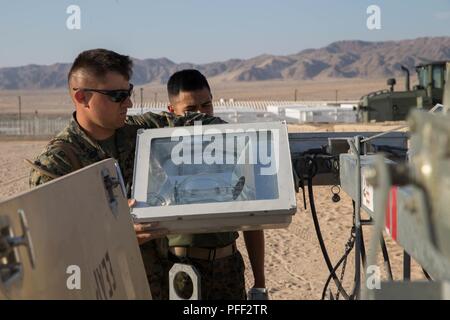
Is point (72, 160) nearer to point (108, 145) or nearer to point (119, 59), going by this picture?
point (108, 145)

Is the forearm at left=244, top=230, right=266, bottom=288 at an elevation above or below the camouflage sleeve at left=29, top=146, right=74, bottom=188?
below

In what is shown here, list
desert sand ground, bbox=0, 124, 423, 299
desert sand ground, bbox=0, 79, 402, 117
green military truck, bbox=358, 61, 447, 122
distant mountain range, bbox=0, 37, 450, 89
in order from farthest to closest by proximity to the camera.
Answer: distant mountain range, bbox=0, 37, 450, 89 → desert sand ground, bbox=0, 79, 402, 117 → green military truck, bbox=358, 61, 447, 122 → desert sand ground, bbox=0, 124, 423, 299

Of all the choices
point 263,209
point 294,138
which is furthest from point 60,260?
point 294,138

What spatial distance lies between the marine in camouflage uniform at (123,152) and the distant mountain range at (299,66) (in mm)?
Result: 124421

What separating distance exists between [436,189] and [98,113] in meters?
2.24

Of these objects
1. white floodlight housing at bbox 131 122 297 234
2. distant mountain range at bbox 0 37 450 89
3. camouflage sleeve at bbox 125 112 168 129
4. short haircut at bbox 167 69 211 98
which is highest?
distant mountain range at bbox 0 37 450 89

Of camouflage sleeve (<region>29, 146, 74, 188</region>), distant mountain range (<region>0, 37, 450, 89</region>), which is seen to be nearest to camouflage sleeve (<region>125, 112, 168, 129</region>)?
camouflage sleeve (<region>29, 146, 74, 188</region>)

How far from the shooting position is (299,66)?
146625mm

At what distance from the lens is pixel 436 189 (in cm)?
121

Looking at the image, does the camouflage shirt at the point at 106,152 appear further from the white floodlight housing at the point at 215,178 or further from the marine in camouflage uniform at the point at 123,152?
the white floodlight housing at the point at 215,178

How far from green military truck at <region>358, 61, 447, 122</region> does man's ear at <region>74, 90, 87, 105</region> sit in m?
21.9

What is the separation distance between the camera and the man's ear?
3.25 metres

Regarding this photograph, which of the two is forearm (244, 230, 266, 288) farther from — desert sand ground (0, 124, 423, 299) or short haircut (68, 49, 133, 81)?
desert sand ground (0, 124, 423, 299)

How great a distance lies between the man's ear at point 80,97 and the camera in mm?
3254
